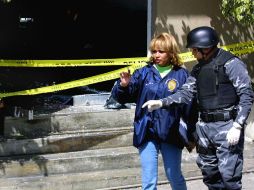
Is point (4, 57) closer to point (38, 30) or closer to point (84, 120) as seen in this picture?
point (38, 30)

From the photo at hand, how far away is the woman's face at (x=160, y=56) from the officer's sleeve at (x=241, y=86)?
21.2 inches

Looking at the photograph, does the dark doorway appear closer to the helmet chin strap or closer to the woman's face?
the woman's face

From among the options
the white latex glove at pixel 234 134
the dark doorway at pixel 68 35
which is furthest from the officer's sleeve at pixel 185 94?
the dark doorway at pixel 68 35

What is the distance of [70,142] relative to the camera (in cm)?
618

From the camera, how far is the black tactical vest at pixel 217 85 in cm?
417

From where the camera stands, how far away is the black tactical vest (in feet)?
13.7

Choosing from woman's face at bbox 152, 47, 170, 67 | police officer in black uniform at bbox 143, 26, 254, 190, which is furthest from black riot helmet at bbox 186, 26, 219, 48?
woman's face at bbox 152, 47, 170, 67

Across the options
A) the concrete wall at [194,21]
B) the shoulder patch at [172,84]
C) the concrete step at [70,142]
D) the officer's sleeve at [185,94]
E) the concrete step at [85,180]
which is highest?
the concrete wall at [194,21]

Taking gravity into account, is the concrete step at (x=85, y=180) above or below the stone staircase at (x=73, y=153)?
below

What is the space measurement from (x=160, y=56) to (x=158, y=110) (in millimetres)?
478

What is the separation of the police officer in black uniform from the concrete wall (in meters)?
2.75

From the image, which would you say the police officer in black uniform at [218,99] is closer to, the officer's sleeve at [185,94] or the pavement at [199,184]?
the officer's sleeve at [185,94]

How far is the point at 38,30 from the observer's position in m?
9.91

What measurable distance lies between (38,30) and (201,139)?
630cm
